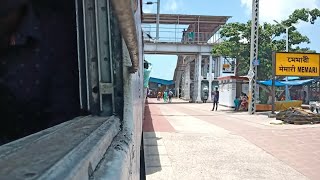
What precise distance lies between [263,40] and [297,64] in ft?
22.8

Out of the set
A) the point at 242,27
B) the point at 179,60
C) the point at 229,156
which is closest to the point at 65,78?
the point at 229,156

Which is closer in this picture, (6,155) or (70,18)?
(6,155)

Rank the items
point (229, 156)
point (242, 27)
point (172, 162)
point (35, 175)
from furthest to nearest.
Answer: point (242, 27) < point (229, 156) < point (172, 162) < point (35, 175)

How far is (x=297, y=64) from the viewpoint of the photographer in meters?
21.1

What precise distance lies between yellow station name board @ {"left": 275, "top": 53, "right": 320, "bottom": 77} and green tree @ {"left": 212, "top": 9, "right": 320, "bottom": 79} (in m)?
5.41

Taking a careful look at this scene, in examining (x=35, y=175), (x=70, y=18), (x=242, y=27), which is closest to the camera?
(x=35, y=175)

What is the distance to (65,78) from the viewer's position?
293 centimetres

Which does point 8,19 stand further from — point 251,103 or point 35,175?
point 251,103

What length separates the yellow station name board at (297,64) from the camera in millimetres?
20844

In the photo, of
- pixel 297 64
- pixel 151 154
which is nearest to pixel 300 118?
pixel 297 64

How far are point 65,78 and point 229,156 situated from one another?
6067 millimetres

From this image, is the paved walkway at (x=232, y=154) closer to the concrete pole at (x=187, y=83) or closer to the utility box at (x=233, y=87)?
the utility box at (x=233, y=87)

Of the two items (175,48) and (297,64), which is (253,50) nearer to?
(297,64)

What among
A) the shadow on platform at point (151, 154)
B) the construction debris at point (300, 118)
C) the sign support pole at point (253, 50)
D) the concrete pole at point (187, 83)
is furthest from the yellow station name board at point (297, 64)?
the concrete pole at point (187, 83)
